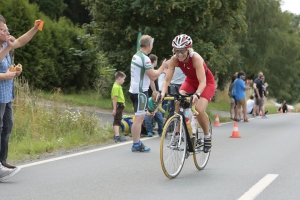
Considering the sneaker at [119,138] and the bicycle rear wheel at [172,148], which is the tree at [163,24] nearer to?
the sneaker at [119,138]

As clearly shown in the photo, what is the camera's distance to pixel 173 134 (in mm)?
7660

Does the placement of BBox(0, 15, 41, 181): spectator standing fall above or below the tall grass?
above

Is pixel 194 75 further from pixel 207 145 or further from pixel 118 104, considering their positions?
pixel 118 104

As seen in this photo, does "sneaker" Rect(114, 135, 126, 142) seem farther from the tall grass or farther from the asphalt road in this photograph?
the asphalt road

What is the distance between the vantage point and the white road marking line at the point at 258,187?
259 inches

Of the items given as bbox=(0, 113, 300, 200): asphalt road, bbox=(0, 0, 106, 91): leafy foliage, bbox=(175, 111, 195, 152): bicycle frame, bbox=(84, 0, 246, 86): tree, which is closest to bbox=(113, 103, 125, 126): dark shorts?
bbox=(0, 113, 300, 200): asphalt road

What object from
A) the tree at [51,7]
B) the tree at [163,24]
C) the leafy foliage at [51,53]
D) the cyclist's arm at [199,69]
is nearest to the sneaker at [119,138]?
the cyclist's arm at [199,69]

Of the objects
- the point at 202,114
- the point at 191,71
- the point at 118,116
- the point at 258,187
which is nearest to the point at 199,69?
the point at 191,71

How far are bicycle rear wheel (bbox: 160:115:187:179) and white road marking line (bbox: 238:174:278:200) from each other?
3.51 feet

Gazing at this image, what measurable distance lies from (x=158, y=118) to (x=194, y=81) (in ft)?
16.2

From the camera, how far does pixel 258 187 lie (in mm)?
7156

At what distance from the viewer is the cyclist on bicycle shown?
7762 millimetres

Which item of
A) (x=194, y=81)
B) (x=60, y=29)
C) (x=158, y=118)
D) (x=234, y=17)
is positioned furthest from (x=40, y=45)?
(x=194, y=81)

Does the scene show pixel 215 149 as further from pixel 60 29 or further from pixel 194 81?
pixel 60 29
